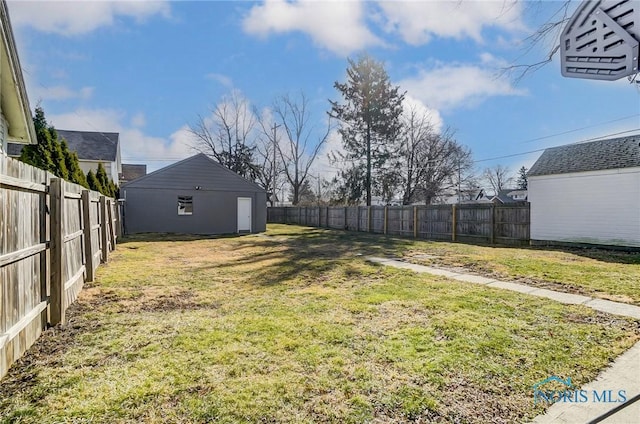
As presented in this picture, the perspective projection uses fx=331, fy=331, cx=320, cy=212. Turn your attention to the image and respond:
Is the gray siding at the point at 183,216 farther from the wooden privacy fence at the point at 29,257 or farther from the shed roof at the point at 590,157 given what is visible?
the shed roof at the point at 590,157

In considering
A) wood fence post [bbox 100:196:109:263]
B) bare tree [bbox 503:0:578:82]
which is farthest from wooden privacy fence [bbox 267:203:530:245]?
wood fence post [bbox 100:196:109:263]

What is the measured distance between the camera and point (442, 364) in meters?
2.57

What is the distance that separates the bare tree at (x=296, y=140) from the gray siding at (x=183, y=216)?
1402 centimetres

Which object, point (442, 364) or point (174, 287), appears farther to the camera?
point (174, 287)

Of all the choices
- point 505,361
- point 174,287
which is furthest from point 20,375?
point 505,361

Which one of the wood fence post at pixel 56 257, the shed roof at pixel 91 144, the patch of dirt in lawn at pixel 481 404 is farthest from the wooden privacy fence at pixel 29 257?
the shed roof at pixel 91 144

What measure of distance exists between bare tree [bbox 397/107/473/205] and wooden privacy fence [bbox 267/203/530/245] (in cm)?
861

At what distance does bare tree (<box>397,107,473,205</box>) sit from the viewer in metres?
26.3

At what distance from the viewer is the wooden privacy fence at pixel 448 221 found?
1258 cm

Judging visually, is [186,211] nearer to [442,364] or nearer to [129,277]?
[129,277]

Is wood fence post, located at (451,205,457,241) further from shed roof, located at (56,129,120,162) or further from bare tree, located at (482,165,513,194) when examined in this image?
bare tree, located at (482,165,513,194)

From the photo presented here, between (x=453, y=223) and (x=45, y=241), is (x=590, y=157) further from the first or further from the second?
(x=45, y=241)

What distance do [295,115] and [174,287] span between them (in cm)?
2718

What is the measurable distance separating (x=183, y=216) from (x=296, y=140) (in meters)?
16.9
